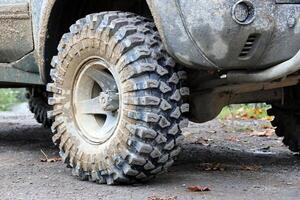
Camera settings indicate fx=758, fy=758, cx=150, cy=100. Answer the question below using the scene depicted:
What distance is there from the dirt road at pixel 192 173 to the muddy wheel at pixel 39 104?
0.20m

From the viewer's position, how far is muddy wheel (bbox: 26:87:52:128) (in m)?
7.53

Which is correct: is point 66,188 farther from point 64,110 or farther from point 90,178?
point 64,110

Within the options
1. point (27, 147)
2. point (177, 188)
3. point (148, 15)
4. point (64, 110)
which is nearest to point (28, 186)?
point (64, 110)

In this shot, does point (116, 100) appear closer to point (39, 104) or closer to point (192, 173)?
point (192, 173)

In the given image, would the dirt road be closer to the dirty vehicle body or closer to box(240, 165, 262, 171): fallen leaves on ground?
box(240, 165, 262, 171): fallen leaves on ground

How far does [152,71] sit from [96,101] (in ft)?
2.02

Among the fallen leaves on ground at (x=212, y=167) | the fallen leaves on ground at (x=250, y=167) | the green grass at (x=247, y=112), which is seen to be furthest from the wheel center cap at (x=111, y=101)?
the green grass at (x=247, y=112)

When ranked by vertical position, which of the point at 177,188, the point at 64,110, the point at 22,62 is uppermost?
the point at 22,62

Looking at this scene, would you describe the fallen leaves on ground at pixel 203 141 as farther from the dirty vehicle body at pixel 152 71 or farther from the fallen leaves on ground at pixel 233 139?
the dirty vehicle body at pixel 152 71

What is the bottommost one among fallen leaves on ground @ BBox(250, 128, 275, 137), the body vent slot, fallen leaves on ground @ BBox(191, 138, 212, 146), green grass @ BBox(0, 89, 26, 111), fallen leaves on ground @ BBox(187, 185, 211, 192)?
fallen leaves on ground @ BBox(187, 185, 211, 192)

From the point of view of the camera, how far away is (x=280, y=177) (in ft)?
15.9

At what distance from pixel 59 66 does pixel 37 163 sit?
3.13ft

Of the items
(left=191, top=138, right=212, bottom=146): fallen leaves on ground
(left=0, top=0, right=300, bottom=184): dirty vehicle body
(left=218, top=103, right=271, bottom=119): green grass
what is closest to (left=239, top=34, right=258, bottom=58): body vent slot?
(left=0, top=0, right=300, bottom=184): dirty vehicle body

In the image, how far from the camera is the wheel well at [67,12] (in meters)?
5.04
